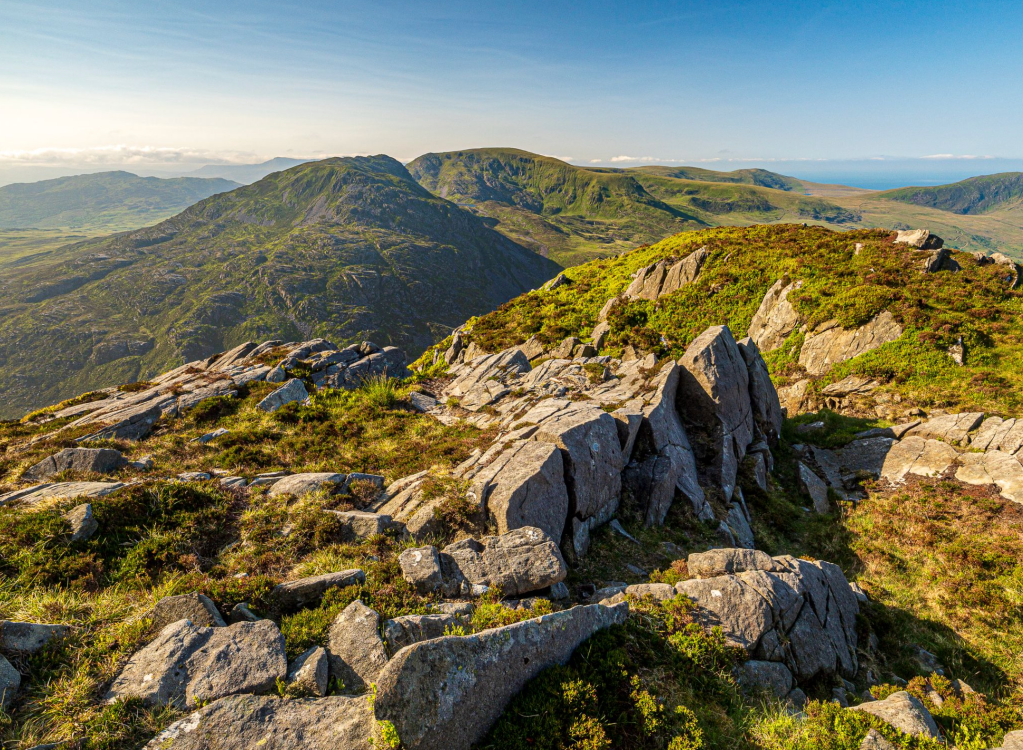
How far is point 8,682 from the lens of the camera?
642 cm

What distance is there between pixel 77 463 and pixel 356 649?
1780 centimetres

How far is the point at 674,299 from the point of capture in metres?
41.2

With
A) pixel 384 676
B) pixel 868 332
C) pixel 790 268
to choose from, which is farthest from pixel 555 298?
pixel 384 676

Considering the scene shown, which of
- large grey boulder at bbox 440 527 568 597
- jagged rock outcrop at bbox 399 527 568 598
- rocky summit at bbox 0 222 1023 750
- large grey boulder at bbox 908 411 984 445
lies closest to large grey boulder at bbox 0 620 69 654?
rocky summit at bbox 0 222 1023 750

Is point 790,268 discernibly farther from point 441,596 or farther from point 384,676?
point 384,676

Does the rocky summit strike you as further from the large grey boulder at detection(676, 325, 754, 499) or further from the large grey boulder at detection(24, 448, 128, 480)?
the large grey boulder at detection(24, 448, 128, 480)

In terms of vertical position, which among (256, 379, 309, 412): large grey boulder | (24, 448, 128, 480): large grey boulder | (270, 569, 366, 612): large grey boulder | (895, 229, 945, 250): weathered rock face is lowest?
(256, 379, 309, 412): large grey boulder

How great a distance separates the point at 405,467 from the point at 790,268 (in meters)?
41.0

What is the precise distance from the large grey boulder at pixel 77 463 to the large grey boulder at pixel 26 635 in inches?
478

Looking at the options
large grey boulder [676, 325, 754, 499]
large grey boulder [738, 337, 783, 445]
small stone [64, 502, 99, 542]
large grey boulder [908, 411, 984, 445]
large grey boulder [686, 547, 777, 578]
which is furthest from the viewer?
large grey boulder [738, 337, 783, 445]

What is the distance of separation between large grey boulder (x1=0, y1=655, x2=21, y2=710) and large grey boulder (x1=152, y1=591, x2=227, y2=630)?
178 cm

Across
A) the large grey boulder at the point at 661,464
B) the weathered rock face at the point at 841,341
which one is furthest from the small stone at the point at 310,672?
the weathered rock face at the point at 841,341

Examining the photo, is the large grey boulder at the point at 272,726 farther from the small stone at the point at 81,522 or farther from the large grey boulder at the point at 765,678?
the large grey boulder at the point at 765,678

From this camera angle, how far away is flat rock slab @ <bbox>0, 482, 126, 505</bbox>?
1327 centimetres
